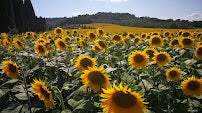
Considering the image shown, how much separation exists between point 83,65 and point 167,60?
1762 mm

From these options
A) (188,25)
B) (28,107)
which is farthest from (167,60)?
(188,25)

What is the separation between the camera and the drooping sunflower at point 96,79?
1590 mm

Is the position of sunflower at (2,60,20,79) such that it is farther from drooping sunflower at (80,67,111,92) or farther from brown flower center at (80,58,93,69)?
drooping sunflower at (80,67,111,92)

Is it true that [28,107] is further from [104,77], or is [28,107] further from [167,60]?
[167,60]

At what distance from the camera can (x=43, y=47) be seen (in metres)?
3.48

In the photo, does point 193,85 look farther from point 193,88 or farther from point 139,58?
point 139,58

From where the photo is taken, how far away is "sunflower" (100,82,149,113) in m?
1.20

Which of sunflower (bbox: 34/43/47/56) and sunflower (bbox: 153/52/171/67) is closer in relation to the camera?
sunflower (bbox: 153/52/171/67)

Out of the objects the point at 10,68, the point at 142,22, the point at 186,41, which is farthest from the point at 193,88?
the point at 142,22

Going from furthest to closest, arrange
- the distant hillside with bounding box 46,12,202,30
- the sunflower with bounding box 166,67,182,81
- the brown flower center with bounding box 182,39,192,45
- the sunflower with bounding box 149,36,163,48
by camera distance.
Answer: the distant hillside with bounding box 46,12,202,30
the sunflower with bounding box 149,36,163,48
the brown flower center with bounding box 182,39,192,45
the sunflower with bounding box 166,67,182,81

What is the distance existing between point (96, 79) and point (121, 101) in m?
0.45

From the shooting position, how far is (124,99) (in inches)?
48.1

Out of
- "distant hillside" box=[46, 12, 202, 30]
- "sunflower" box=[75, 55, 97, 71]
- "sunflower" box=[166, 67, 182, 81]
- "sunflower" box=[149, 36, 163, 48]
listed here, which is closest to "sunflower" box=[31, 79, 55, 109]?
"sunflower" box=[75, 55, 97, 71]

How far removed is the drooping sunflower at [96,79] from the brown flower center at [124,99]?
355 millimetres
